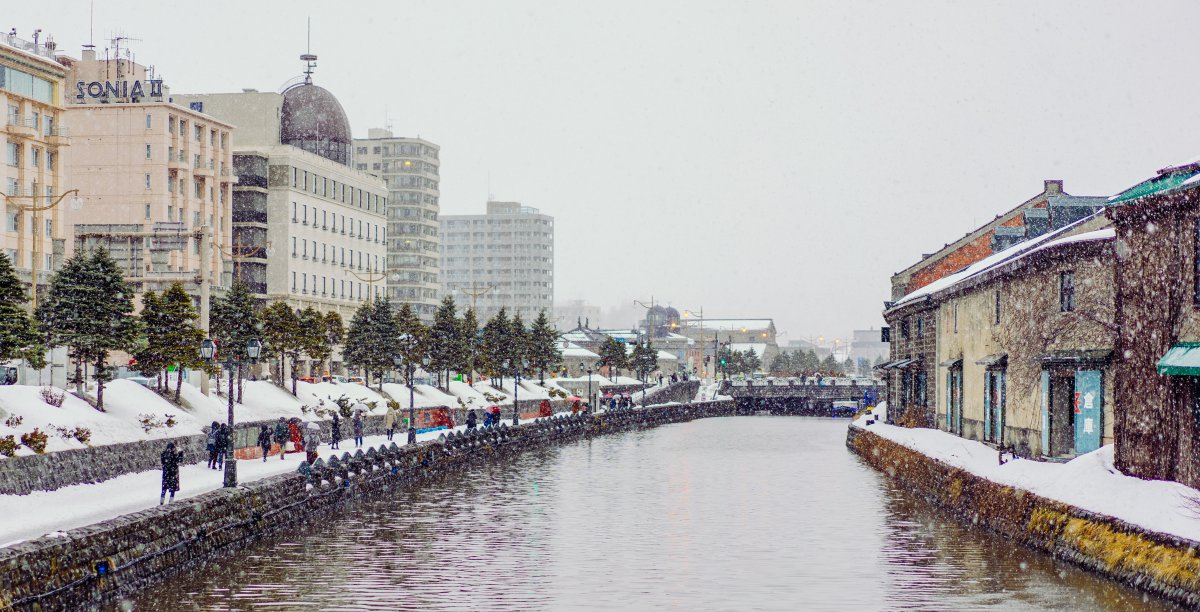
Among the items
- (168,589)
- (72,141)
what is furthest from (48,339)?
(72,141)

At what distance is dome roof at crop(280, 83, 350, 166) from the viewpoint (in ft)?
440

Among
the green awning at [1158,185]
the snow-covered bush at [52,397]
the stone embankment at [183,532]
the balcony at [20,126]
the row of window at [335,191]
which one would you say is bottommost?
the stone embankment at [183,532]

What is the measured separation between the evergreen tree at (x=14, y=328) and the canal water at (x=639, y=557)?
11.3 m

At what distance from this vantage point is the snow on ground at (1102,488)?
25.8 metres

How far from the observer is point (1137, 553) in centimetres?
2511

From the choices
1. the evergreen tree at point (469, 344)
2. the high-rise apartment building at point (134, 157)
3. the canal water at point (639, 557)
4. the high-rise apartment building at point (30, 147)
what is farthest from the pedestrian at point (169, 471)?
the high-rise apartment building at point (134, 157)

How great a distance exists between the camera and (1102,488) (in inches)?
1203

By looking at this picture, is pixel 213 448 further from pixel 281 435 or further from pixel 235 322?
pixel 235 322

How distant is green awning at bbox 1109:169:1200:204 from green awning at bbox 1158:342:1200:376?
363 cm

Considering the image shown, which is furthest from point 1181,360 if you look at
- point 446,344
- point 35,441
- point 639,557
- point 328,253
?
point 328,253

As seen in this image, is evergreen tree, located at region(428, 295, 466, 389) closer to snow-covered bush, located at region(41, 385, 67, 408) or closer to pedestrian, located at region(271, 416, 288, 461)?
pedestrian, located at region(271, 416, 288, 461)

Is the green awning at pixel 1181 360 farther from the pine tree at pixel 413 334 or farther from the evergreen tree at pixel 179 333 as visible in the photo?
the pine tree at pixel 413 334

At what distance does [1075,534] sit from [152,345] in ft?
124

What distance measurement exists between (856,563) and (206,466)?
2494 cm
